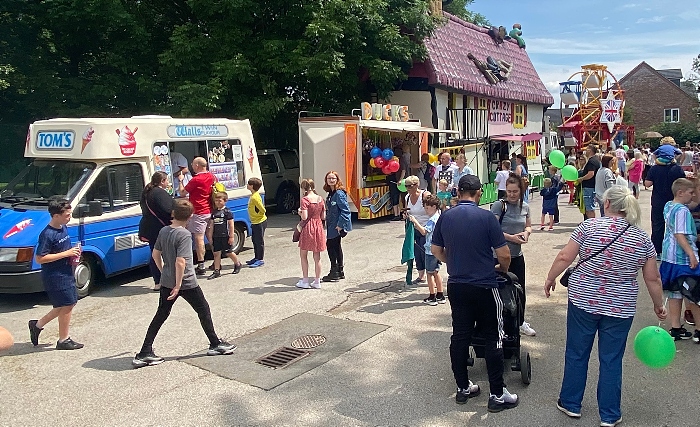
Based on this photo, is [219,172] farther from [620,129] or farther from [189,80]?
[620,129]

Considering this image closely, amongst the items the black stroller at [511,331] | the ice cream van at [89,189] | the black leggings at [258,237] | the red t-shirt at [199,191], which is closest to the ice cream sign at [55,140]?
the ice cream van at [89,189]

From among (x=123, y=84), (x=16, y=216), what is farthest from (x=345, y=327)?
(x=123, y=84)

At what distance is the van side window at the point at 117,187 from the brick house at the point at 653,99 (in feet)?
181

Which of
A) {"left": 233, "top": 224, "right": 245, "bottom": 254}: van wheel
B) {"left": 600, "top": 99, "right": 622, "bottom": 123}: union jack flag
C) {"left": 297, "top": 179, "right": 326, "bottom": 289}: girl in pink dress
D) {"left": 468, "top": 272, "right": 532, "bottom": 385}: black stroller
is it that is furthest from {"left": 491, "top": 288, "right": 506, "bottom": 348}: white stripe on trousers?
{"left": 600, "top": 99, "right": 622, "bottom": 123}: union jack flag

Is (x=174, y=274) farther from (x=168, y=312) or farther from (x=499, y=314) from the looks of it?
(x=499, y=314)

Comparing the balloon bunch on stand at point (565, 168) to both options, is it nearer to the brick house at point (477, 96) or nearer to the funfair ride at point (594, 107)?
the brick house at point (477, 96)

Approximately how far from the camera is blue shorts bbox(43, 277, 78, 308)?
612 centimetres

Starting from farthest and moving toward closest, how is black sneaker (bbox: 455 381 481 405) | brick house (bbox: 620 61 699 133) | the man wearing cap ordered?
brick house (bbox: 620 61 699 133) → black sneaker (bbox: 455 381 481 405) → the man wearing cap

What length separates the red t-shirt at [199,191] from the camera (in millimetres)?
9219

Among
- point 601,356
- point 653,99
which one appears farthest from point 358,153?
point 653,99

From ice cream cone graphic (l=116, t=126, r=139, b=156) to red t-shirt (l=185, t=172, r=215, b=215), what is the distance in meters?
0.97

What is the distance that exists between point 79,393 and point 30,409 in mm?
399

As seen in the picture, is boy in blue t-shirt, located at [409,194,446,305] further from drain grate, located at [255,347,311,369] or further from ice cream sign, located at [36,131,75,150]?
ice cream sign, located at [36,131,75,150]

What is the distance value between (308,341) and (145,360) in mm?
1642
